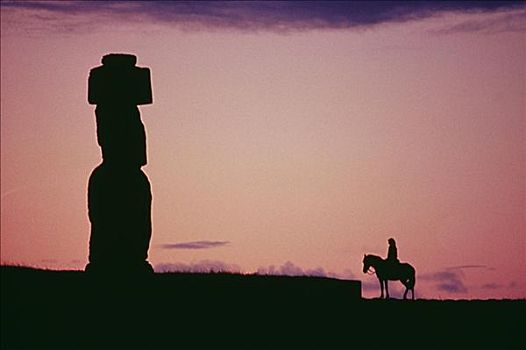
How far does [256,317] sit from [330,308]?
185 centimetres

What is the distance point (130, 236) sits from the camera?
34.2m

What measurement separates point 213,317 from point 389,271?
8.65 meters

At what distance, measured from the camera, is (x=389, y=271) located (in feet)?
132

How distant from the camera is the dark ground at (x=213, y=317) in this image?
31.9m

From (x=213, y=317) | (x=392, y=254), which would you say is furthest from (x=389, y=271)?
(x=213, y=317)

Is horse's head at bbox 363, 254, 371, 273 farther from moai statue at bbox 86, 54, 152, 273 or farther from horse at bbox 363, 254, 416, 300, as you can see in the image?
moai statue at bbox 86, 54, 152, 273

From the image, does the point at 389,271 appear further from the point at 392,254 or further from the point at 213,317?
the point at 213,317

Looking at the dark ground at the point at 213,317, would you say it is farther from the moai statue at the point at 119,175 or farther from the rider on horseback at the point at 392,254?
the rider on horseback at the point at 392,254

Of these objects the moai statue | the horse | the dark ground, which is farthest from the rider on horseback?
the moai statue

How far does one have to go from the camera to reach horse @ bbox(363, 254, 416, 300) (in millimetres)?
40250

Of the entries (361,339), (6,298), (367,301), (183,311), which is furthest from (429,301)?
(6,298)

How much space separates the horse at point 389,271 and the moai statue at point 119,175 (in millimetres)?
8012

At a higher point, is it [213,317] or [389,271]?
[389,271]

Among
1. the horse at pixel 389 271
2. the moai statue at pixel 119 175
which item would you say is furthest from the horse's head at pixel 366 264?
the moai statue at pixel 119 175
